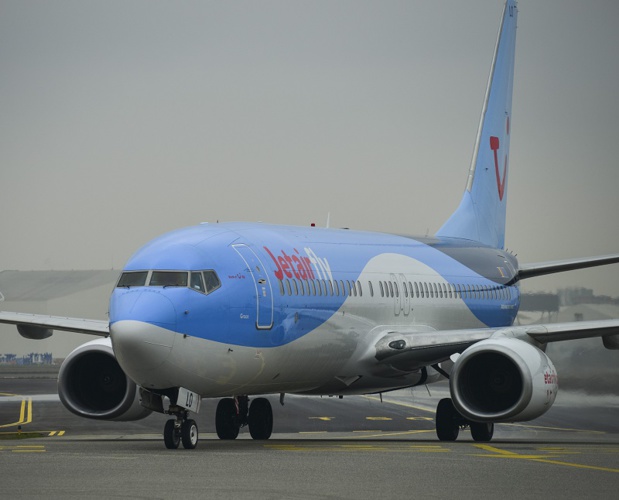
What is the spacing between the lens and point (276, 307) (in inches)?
975

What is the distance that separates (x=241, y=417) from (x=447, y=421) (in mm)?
4576

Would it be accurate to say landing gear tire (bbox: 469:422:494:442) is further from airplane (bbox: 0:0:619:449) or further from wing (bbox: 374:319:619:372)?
wing (bbox: 374:319:619:372)

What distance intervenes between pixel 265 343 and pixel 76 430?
1107 centimetres

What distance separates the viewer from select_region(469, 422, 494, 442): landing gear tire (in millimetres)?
29438

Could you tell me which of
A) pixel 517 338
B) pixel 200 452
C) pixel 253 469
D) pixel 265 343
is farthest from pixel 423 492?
pixel 517 338

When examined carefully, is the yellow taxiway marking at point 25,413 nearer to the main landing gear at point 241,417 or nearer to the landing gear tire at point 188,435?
the main landing gear at point 241,417

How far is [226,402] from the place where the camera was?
94.3 feet

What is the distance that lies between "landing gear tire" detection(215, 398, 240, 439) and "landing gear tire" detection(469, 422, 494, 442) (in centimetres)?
527

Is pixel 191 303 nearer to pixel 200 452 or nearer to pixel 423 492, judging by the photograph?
pixel 200 452

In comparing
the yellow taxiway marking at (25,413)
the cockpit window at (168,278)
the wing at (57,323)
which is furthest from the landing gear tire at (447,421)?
the yellow taxiway marking at (25,413)

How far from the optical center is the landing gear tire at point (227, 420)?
28.5 meters

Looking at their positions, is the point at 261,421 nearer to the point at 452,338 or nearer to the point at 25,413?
the point at 452,338

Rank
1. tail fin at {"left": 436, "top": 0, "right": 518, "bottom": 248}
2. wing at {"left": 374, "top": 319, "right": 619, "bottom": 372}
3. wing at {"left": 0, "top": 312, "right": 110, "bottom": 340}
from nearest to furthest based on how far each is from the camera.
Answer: wing at {"left": 374, "top": 319, "right": 619, "bottom": 372}, wing at {"left": 0, "top": 312, "right": 110, "bottom": 340}, tail fin at {"left": 436, "top": 0, "right": 518, "bottom": 248}

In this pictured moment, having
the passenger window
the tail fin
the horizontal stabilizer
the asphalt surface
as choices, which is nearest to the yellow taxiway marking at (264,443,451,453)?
the asphalt surface
